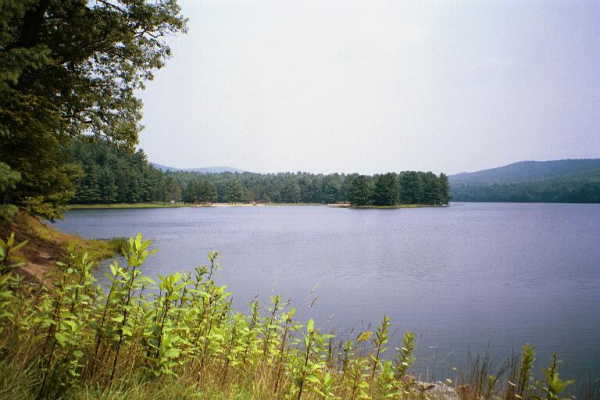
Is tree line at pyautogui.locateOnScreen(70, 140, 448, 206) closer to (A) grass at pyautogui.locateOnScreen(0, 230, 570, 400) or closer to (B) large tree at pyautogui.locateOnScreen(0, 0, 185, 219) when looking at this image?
(B) large tree at pyautogui.locateOnScreen(0, 0, 185, 219)

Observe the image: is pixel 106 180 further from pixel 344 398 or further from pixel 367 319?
pixel 344 398

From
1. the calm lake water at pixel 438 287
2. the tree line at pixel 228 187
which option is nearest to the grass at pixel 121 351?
the calm lake water at pixel 438 287

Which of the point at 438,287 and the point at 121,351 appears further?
the point at 438,287

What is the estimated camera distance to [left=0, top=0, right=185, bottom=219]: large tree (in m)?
9.79

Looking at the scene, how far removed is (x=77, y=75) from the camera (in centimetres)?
1176

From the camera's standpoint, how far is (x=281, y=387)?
429 centimetres

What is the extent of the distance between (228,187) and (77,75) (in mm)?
155392

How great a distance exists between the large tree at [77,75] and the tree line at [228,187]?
52.7 meters

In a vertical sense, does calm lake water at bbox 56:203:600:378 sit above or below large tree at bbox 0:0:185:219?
below

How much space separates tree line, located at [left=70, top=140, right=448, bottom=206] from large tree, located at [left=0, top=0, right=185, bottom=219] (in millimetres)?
52750

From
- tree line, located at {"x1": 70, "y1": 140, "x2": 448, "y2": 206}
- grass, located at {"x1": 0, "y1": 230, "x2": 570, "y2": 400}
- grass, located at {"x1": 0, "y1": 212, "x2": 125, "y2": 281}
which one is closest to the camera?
grass, located at {"x1": 0, "y1": 230, "x2": 570, "y2": 400}

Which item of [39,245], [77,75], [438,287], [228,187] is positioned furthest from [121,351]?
[228,187]

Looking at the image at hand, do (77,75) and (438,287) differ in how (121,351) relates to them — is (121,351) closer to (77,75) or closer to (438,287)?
(77,75)

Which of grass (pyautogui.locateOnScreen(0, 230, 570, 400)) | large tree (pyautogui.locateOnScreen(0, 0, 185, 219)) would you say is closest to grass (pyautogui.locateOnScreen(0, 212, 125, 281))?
large tree (pyautogui.locateOnScreen(0, 0, 185, 219))
